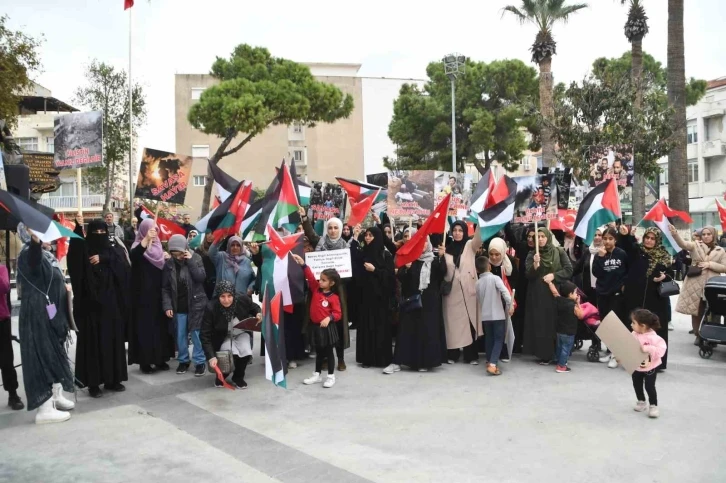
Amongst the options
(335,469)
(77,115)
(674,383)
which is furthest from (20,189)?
(674,383)

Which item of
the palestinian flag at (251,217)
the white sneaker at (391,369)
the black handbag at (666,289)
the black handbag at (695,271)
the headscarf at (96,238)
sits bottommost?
the white sneaker at (391,369)

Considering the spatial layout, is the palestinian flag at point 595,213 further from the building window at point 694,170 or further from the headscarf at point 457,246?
the building window at point 694,170

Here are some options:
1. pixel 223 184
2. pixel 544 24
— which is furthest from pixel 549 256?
pixel 544 24

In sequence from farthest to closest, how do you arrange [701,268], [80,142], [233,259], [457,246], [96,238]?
[701,268] < [80,142] < [457,246] < [233,259] < [96,238]

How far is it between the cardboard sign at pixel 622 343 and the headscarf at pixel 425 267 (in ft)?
7.89

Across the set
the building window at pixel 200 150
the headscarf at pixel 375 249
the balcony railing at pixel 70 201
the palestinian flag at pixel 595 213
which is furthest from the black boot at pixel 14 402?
the building window at pixel 200 150

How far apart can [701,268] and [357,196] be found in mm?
5688

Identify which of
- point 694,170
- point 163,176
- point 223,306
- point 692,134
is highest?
point 692,134

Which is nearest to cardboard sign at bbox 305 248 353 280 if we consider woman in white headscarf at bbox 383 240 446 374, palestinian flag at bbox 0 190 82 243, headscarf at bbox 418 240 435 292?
woman in white headscarf at bbox 383 240 446 374

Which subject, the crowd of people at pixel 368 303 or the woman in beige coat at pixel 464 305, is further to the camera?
the woman in beige coat at pixel 464 305

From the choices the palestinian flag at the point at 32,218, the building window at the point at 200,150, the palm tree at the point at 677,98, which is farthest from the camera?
the building window at the point at 200,150

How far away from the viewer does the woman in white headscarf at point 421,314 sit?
8.21 meters

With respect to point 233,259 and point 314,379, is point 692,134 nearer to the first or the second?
point 233,259

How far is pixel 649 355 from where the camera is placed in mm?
6184
